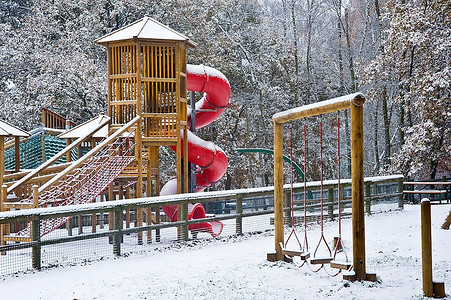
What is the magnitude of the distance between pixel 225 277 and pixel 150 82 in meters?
7.93

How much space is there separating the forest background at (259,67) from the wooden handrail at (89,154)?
9.10 metres

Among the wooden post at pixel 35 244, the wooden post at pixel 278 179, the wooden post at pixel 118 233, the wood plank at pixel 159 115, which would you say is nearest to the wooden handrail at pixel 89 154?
the wood plank at pixel 159 115

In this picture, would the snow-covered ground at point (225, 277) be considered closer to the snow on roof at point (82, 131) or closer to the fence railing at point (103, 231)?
the fence railing at point (103, 231)

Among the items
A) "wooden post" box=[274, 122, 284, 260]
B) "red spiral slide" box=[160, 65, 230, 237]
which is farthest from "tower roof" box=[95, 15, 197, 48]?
"wooden post" box=[274, 122, 284, 260]

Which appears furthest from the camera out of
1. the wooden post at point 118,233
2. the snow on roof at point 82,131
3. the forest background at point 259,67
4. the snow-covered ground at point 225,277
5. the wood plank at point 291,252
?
the forest background at point 259,67

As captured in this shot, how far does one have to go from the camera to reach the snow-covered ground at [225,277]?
7.87 m

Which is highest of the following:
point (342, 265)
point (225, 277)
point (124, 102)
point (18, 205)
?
point (124, 102)

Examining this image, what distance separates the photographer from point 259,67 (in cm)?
3064

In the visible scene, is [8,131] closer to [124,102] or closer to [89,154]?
[89,154]

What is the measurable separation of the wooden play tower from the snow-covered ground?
3.75 m

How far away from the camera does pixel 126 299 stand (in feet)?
25.4

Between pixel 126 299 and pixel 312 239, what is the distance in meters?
5.94

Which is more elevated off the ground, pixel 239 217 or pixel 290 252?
pixel 239 217

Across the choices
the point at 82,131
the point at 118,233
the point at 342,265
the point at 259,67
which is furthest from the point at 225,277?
the point at 259,67
